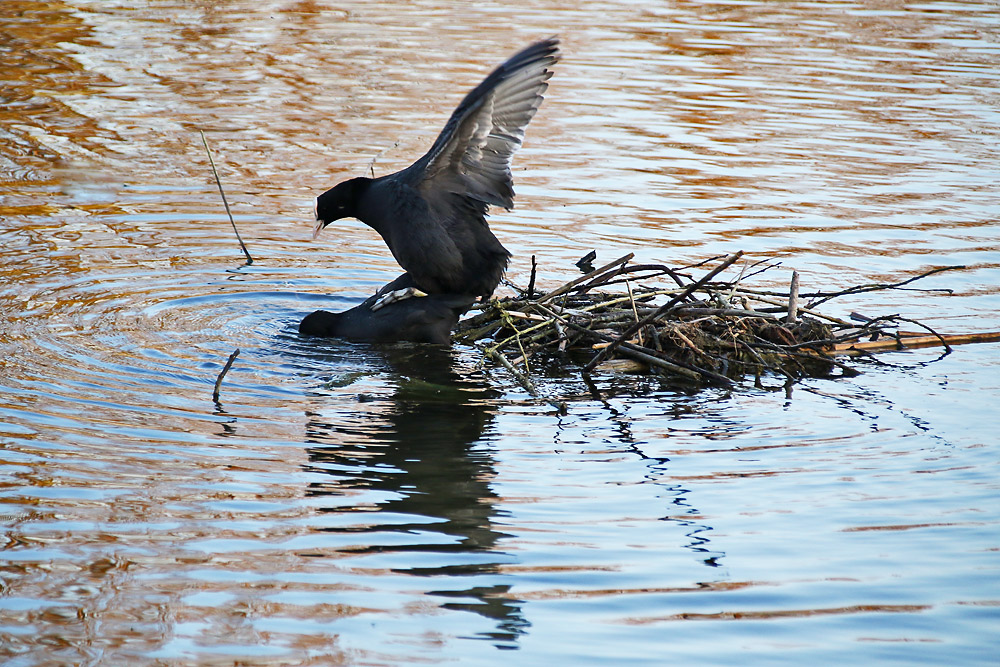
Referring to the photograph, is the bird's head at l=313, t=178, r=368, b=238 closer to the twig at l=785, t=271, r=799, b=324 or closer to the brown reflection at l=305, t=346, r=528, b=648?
the brown reflection at l=305, t=346, r=528, b=648

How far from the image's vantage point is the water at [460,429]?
330cm

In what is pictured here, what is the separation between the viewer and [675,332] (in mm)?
5398

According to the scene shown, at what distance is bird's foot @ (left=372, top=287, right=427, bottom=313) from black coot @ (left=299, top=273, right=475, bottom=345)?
15 millimetres

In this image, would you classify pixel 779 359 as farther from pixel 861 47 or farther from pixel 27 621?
pixel 861 47

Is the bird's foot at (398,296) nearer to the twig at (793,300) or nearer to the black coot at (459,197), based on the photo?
the black coot at (459,197)

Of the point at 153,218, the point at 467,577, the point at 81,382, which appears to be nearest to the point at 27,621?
the point at 467,577

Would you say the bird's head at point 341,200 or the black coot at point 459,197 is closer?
the black coot at point 459,197

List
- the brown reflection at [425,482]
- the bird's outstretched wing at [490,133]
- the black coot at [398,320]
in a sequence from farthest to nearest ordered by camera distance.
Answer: the black coot at [398,320]
the bird's outstretched wing at [490,133]
the brown reflection at [425,482]

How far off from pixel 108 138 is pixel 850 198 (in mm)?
6114

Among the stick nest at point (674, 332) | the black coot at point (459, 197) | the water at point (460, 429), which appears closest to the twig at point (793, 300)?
the stick nest at point (674, 332)

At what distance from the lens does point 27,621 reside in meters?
3.19

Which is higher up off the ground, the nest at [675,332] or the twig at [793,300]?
the twig at [793,300]

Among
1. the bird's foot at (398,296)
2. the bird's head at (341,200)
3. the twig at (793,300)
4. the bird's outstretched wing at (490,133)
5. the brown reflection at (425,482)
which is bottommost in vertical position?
the brown reflection at (425,482)

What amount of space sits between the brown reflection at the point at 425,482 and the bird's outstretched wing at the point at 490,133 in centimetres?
90
